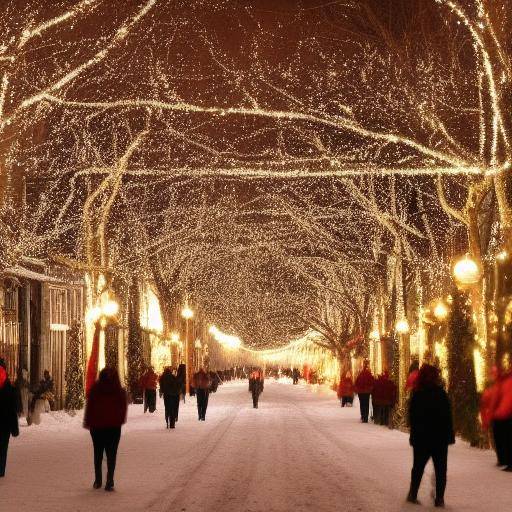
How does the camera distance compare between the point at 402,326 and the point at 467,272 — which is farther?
the point at 402,326

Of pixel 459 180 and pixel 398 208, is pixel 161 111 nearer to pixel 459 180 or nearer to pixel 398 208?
pixel 459 180

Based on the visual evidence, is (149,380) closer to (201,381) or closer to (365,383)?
(201,381)

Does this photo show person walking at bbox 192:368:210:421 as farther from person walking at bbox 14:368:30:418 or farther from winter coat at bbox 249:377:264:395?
winter coat at bbox 249:377:264:395

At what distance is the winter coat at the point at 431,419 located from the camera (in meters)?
12.2

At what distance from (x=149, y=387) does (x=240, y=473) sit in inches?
918

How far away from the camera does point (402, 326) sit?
31438 mm

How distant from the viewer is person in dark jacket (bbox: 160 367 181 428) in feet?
94.8

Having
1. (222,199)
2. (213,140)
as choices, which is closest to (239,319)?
(222,199)

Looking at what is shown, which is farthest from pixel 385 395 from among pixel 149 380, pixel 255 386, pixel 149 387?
pixel 255 386

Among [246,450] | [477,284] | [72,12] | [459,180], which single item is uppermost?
[72,12]

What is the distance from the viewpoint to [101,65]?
21.4 meters

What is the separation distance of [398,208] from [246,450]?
61.6ft

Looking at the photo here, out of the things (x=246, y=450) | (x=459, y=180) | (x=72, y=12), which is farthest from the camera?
(x=459, y=180)

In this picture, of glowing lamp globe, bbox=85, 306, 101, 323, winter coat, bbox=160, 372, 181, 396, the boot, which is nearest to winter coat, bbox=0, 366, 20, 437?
the boot
